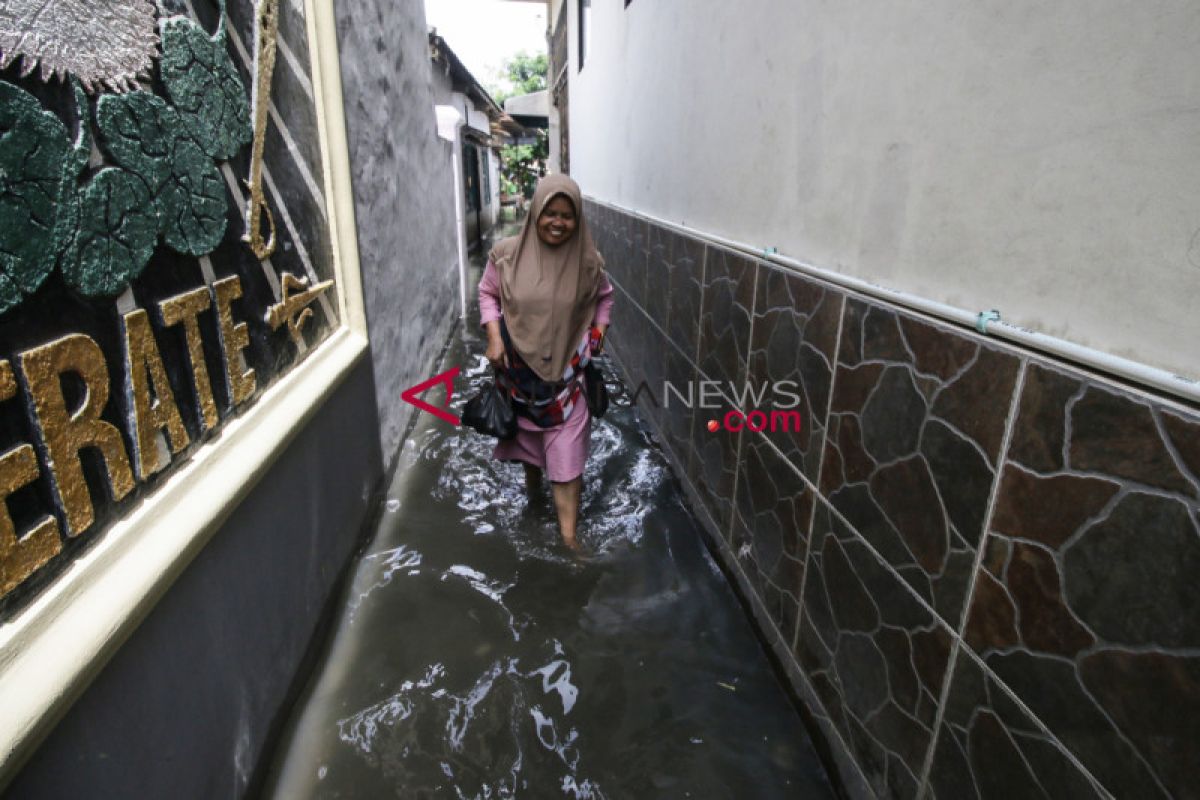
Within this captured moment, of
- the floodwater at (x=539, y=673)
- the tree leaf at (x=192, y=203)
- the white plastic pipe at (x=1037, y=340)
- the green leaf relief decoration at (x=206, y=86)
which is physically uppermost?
the green leaf relief decoration at (x=206, y=86)

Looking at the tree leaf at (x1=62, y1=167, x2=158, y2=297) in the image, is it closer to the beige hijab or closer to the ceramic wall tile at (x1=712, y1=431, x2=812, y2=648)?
the beige hijab

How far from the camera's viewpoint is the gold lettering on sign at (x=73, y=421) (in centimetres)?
114

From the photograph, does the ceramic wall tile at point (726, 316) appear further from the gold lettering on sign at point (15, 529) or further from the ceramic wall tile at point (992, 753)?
the gold lettering on sign at point (15, 529)

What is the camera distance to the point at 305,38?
8.58 feet

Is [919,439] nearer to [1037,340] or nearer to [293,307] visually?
[1037,340]

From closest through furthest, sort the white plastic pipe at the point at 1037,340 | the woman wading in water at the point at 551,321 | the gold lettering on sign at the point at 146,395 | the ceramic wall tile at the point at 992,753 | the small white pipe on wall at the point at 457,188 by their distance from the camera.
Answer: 1. the white plastic pipe at the point at 1037,340
2. the ceramic wall tile at the point at 992,753
3. the gold lettering on sign at the point at 146,395
4. the woman wading in water at the point at 551,321
5. the small white pipe on wall at the point at 457,188

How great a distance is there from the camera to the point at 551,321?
2.76 meters

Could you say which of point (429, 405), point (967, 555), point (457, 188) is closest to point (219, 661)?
point (967, 555)

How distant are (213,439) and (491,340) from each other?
128 cm

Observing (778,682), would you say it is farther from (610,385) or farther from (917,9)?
(610,385)

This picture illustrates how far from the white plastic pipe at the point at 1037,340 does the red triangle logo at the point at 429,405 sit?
3.20 metres

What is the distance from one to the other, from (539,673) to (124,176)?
6.28 ft

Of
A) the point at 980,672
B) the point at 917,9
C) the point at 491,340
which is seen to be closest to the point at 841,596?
the point at 980,672

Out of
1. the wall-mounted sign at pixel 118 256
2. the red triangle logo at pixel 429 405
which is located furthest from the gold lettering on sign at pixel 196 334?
the red triangle logo at pixel 429 405
